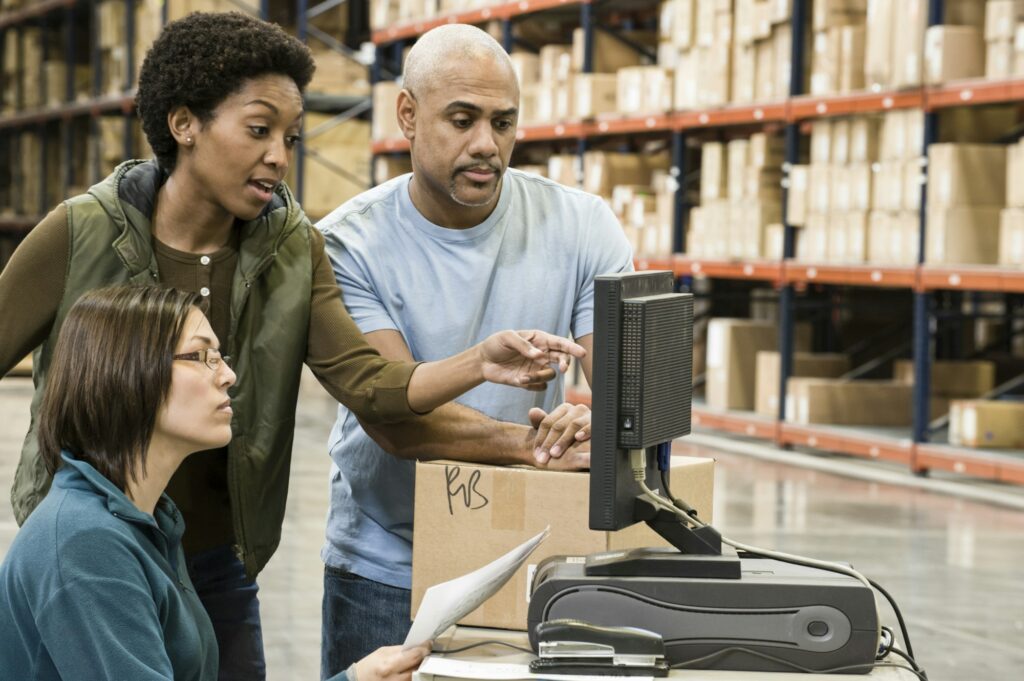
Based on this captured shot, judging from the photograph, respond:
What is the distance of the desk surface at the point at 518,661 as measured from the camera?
1805 mm

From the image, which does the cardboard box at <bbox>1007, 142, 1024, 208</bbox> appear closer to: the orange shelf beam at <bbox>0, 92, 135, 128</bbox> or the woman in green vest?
the woman in green vest

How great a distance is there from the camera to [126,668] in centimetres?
174

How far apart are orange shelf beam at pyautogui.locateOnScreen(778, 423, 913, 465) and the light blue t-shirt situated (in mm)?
5939

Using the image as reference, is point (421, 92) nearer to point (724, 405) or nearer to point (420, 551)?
point (420, 551)

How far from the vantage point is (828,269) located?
28.8 ft

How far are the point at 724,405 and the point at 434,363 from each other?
764cm

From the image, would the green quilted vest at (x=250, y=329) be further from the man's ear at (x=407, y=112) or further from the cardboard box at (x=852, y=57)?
the cardboard box at (x=852, y=57)

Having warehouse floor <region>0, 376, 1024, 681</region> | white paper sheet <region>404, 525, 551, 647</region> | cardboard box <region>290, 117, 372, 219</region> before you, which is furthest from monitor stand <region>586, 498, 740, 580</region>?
cardboard box <region>290, 117, 372, 219</region>

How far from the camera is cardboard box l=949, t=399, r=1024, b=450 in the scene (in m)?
7.83

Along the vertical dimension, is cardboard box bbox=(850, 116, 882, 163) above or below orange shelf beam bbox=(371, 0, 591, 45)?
below

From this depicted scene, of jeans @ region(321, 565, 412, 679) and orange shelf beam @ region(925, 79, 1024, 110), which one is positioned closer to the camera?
jeans @ region(321, 565, 412, 679)

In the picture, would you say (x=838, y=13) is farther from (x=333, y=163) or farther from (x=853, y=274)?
(x=333, y=163)

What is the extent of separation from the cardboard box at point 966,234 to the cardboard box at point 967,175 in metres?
0.04

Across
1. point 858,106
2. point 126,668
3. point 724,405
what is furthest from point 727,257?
point 126,668
